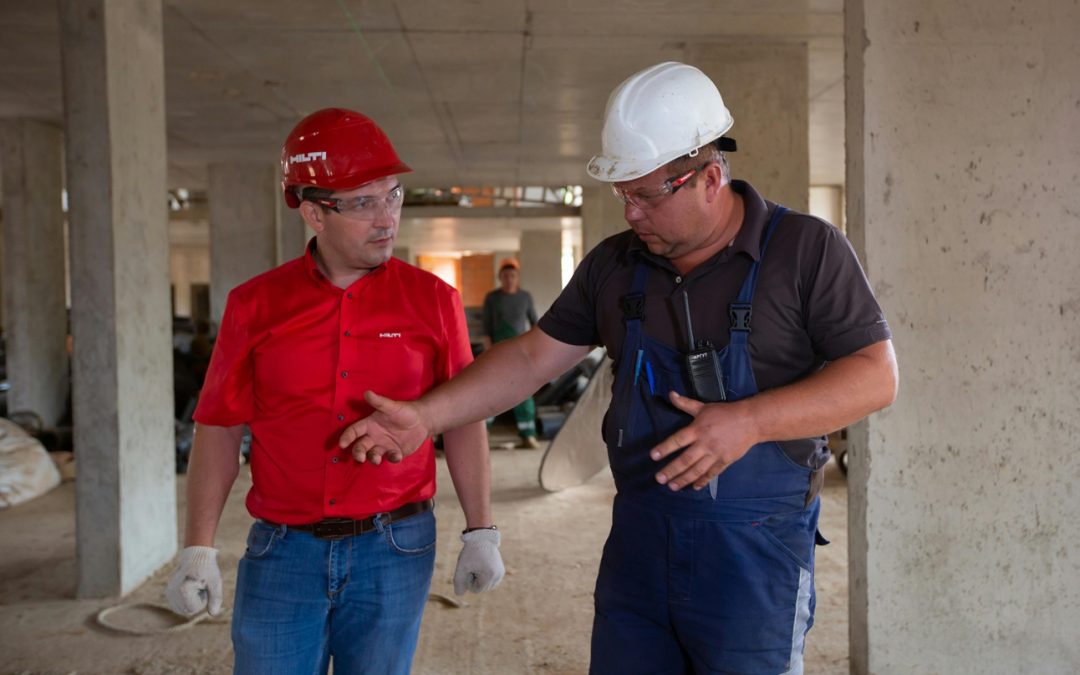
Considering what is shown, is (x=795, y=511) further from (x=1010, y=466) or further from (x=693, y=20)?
(x=693, y=20)

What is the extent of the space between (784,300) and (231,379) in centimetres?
131

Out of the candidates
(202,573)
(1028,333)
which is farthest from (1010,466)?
(202,573)

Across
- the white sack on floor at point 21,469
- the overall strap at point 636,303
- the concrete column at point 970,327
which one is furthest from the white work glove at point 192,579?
the white sack on floor at point 21,469

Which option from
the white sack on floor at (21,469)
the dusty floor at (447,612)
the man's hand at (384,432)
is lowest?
the dusty floor at (447,612)

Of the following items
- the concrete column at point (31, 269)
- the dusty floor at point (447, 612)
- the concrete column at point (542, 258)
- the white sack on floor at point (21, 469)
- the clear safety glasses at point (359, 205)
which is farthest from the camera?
the concrete column at point (542, 258)

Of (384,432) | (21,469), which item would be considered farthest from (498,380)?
(21,469)

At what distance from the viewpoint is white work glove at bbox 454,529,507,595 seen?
2.44m

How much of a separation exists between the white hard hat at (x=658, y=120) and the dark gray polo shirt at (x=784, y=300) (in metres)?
0.22

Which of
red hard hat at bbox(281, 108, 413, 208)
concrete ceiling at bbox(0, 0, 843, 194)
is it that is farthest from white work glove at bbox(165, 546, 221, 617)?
concrete ceiling at bbox(0, 0, 843, 194)

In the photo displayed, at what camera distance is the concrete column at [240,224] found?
514 inches

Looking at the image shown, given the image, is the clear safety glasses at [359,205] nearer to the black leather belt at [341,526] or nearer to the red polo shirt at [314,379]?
the red polo shirt at [314,379]

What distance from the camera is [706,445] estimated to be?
1.82 meters

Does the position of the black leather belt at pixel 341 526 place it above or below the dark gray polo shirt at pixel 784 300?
below

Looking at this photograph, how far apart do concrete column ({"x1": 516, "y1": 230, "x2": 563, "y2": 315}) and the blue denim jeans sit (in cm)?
2404
